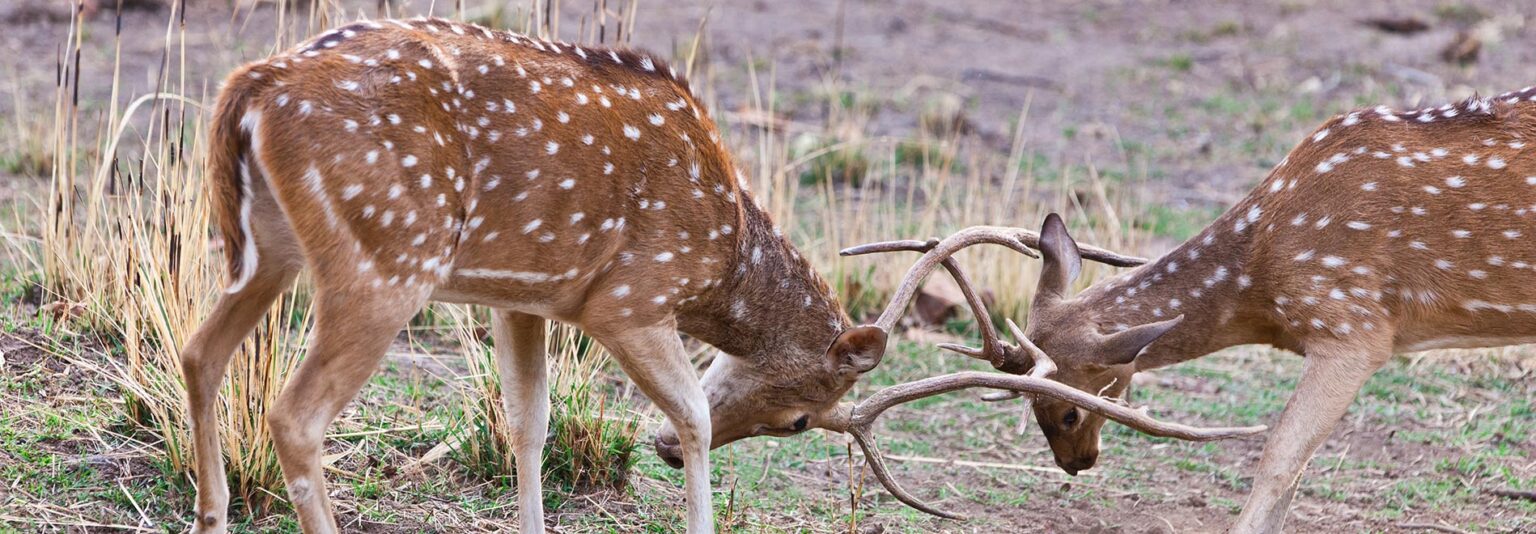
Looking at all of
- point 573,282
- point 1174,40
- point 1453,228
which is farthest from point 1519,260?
point 1174,40

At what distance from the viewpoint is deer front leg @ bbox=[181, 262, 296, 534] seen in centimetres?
443

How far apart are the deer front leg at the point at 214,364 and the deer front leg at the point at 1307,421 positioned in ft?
10.9

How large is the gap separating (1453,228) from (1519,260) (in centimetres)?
24

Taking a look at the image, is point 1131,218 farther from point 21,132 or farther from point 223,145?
point 21,132

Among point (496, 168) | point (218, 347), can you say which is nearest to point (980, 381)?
point (496, 168)

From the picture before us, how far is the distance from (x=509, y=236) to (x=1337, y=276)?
9.54 feet

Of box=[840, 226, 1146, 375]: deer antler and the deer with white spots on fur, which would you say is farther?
box=[840, 226, 1146, 375]: deer antler

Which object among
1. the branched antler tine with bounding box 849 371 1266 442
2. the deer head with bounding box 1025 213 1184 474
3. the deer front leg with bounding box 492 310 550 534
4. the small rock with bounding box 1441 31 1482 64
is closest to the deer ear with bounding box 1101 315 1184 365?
the deer head with bounding box 1025 213 1184 474

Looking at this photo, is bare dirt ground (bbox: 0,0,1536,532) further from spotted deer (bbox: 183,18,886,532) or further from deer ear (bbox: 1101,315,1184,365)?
deer ear (bbox: 1101,315,1184,365)

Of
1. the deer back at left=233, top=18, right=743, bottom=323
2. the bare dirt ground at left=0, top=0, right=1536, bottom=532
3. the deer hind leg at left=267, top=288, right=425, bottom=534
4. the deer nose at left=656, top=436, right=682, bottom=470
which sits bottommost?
the bare dirt ground at left=0, top=0, right=1536, bottom=532

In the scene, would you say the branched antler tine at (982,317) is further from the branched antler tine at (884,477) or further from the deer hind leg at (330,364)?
the deer hind leg at (330,364)

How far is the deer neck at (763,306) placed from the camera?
204 inches

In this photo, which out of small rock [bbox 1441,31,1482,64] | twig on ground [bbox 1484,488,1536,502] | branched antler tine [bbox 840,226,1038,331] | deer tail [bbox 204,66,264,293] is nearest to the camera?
deer tail [bbox 204,66,264,293]

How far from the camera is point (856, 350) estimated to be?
5.16 m
